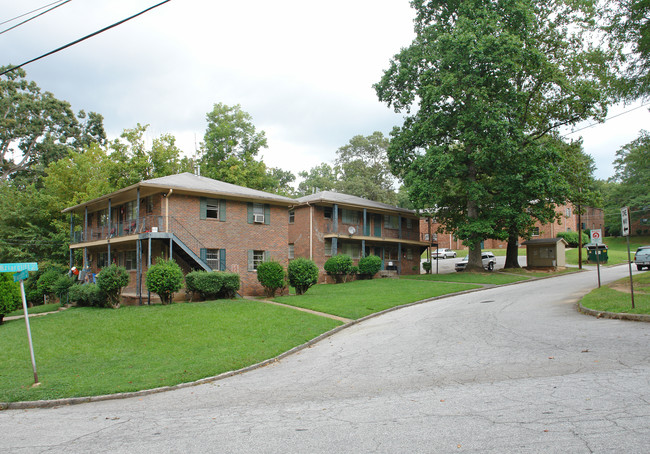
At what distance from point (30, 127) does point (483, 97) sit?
55.1 meters

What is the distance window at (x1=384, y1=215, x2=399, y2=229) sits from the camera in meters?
38.7

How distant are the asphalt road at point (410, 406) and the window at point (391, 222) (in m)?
26.9

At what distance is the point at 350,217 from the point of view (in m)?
35.8

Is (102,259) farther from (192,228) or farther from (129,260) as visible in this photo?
(192,228)

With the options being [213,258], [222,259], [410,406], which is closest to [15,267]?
[410,406]

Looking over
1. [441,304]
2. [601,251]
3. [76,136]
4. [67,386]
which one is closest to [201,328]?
[67,386]

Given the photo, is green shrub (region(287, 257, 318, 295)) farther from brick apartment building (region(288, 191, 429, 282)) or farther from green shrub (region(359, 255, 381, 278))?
green shrub (region(359, 255, 381, 278))

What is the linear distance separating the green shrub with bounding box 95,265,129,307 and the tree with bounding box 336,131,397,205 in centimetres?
3995

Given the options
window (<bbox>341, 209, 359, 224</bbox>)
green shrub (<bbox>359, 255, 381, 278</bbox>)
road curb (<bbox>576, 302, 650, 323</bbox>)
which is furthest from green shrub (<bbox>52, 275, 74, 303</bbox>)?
road curb (<bbox>576, 302, 650, 323</bbox>)

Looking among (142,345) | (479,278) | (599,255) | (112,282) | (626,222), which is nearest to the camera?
Answer: (626,222)

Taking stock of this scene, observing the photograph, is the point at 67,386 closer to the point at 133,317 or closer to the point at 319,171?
the point at 133,317

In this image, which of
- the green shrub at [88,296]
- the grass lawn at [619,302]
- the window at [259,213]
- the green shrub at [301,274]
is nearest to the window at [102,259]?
the green shrub at [88,296]

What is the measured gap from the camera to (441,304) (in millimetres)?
19125

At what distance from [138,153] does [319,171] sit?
31641mm
